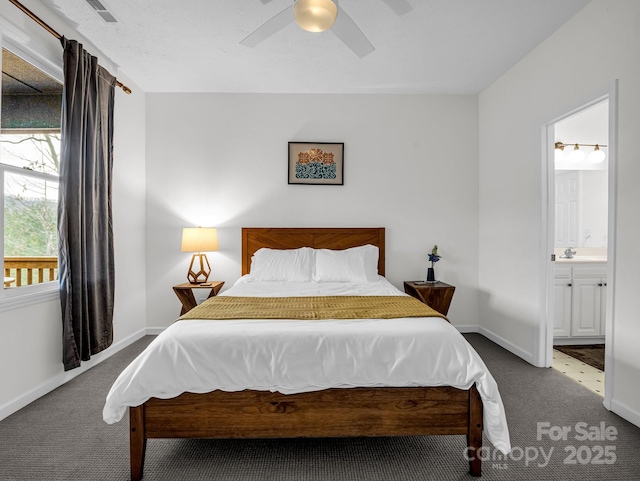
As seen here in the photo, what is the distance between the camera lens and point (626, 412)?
2.20 metres

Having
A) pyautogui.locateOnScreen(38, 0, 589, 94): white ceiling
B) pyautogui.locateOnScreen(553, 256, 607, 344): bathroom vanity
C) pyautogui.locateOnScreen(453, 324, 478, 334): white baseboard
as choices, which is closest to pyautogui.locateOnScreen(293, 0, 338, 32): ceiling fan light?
pyautogui.locateOnScreen(38, 0, 589, 94): white ceiling

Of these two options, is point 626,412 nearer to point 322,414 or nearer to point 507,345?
point 507,345

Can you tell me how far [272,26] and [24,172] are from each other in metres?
2.00

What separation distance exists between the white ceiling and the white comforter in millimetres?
2257

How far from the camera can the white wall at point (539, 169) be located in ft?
7.19

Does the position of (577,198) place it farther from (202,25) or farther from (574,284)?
(202,25)

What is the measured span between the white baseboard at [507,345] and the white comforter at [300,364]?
1851 mm

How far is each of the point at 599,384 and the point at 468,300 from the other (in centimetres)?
157

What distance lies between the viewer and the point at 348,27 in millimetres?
2234

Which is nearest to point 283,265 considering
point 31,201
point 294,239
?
point 294,239

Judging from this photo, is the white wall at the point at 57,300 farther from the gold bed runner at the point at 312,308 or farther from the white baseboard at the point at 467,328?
the white baseboard at the point at 467,328

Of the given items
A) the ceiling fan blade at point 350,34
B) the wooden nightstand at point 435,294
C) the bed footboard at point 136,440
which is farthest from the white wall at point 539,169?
the bed footboard at point 136,440

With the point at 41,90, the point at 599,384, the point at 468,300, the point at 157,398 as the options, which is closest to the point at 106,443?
the point at 157,398

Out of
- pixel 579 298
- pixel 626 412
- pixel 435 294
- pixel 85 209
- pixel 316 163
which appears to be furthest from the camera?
pixel 316 163
